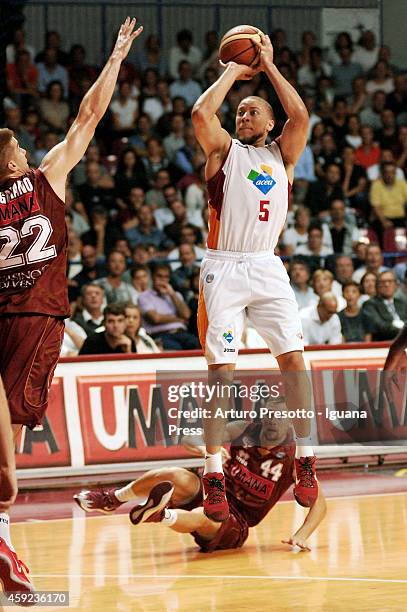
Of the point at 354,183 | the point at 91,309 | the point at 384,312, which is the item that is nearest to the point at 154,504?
the point at 91,309

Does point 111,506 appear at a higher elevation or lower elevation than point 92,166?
lower

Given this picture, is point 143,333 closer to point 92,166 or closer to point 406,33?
point 92,166

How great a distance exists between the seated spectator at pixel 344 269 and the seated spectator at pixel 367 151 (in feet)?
11.7

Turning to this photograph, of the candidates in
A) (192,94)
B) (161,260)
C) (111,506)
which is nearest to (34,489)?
(111,506)

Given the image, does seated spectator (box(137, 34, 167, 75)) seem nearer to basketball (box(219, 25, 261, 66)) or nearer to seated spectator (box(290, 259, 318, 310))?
seated spectator (box(290, 259, 318, 310))

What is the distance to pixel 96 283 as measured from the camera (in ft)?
43.2

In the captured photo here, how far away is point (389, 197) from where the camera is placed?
1689 centimetres

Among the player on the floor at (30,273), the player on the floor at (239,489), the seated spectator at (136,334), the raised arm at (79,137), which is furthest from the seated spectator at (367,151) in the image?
the player on the floor at (30,273)

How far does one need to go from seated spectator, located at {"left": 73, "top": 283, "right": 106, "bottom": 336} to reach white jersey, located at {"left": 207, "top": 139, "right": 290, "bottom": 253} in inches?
170

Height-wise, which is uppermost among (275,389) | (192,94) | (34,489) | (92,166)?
(192,94)

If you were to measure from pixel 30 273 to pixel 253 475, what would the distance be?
2.34 m

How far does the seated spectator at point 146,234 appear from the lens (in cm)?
1509

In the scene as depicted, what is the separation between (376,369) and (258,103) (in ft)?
13.7

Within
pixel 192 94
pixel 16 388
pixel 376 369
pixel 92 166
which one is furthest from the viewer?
pixel 192 94
